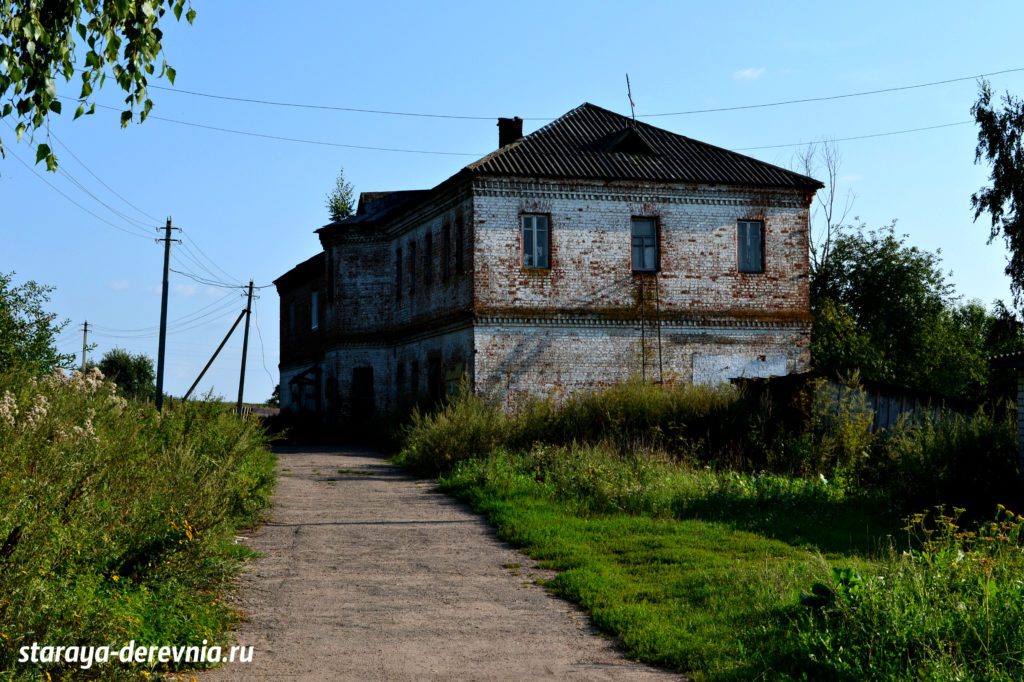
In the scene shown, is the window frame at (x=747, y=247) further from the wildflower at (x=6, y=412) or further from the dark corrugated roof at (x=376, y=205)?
the wildflower at (x=6, y=412)

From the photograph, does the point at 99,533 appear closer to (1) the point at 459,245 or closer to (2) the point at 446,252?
(1) the point at 459,245

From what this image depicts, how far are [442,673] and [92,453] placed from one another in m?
3.47

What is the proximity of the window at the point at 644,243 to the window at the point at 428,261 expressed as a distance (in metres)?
6.18

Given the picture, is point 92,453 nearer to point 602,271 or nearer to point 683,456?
point 683,456

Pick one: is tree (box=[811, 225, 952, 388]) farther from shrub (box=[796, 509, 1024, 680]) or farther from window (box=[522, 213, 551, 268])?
shrub (box=[796, 509, 1024, 680])

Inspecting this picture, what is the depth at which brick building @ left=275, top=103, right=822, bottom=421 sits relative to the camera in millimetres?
27172

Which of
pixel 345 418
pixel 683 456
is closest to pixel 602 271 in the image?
pixel 683 456

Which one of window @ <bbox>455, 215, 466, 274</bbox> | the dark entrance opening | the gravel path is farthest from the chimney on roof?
the gravel path

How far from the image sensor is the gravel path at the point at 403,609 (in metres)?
6.93

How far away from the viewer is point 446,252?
97.0 ft

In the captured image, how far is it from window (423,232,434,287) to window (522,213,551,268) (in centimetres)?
423

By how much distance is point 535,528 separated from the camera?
12.5 m

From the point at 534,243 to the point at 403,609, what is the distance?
64.0ft

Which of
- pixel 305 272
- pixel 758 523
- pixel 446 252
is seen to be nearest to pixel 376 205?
pixel 305 272
